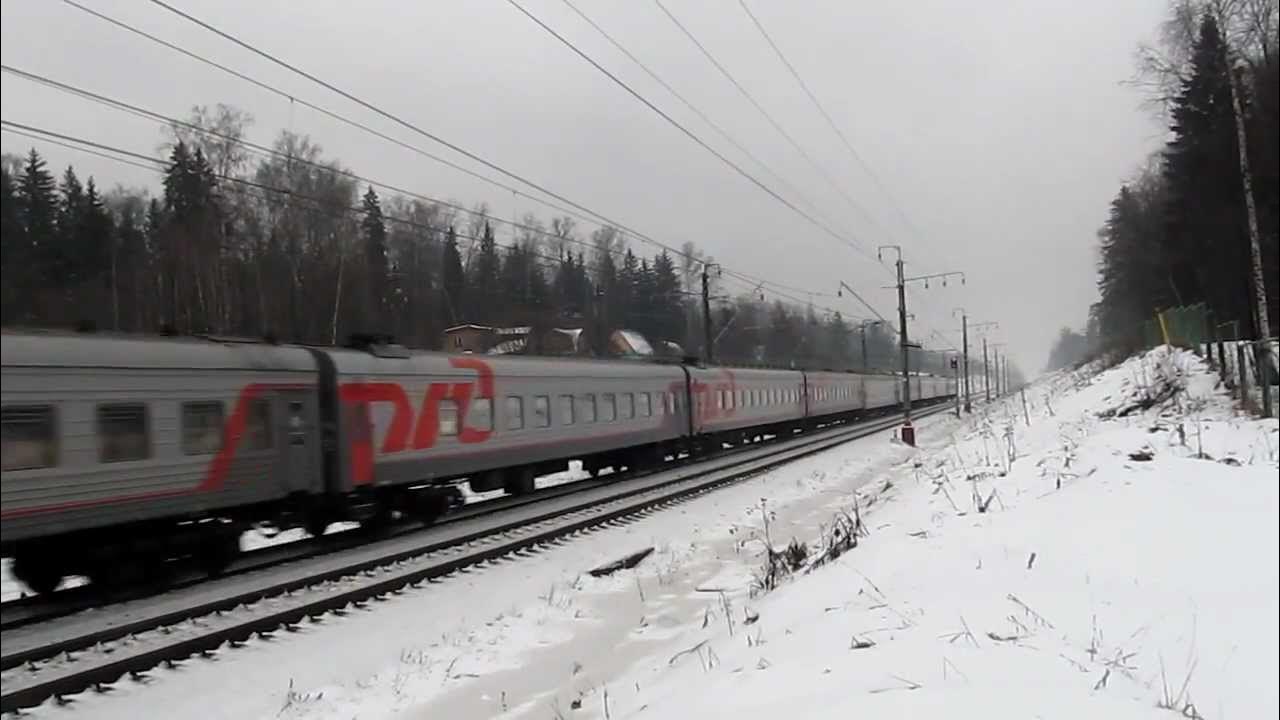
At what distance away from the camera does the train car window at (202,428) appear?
790cm

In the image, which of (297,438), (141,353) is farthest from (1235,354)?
(141,353)

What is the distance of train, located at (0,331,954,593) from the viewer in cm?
536

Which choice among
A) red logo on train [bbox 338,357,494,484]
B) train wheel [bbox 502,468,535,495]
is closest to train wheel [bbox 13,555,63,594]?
red logo on train [bbox 338,357,494,484]

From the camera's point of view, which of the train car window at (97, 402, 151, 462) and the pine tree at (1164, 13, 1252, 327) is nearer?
the train car window at (97, 402, 151, 462)

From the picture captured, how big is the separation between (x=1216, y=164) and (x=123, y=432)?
3301 centimetres

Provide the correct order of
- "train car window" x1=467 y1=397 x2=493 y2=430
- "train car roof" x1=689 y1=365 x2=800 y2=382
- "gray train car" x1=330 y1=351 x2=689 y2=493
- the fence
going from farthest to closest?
"train car roof" x1=689 y1=365 x2=800 y2=382 → the fence → "train car window" x1=467 y1=397 x2=493 y2=430 → "gray train car" x1=330 y1=351 x2=689 y2=493

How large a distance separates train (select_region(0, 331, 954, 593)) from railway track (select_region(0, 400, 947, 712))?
486 mm

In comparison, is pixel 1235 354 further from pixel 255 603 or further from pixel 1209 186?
pixel 255 603

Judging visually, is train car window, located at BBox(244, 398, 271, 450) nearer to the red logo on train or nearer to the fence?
the red logo on train

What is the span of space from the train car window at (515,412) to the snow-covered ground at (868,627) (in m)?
4.12

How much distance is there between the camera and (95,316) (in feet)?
10.6

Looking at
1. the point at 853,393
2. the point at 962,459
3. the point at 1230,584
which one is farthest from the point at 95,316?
the point at 853,393

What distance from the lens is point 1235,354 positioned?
18000 millimetres

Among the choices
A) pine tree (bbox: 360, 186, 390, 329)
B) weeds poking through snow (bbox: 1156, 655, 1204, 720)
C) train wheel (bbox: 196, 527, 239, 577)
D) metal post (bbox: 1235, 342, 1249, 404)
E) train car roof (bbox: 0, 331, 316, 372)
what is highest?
pine tree (bbox: 360, 186, 390, 329)
